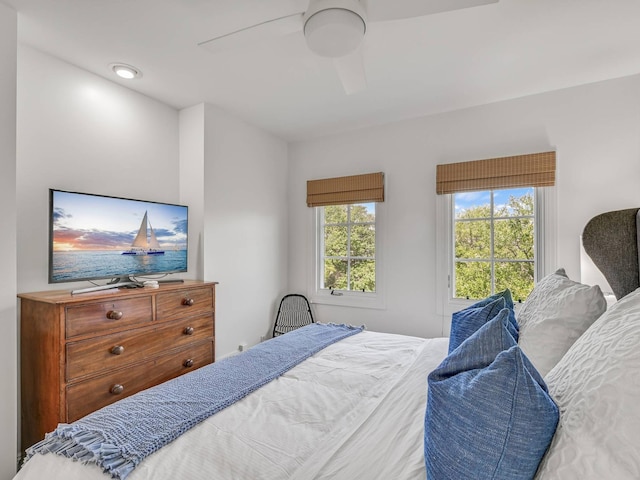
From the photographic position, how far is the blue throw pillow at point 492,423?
565 millimetres

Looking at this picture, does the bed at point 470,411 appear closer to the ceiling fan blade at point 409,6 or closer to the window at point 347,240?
the ceiling fan blade at point 409,6

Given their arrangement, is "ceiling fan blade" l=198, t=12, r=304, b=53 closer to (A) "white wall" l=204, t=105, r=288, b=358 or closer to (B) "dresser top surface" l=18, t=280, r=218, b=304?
→ (A) "white wall" l=204, t=105, r=288, b=358

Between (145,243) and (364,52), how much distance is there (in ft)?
6.98

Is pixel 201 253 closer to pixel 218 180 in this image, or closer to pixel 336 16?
pixel 218 180

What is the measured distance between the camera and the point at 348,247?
3705mm

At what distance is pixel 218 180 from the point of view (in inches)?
122

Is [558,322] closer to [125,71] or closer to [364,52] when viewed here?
[364,52]

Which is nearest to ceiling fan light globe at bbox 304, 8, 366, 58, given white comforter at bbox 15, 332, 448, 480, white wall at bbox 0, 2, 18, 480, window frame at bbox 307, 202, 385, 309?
white comforter at bbox 15, 332, 448, 480

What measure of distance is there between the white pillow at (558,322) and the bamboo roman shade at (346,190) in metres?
2.34

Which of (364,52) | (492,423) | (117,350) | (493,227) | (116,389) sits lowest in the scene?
(116,389)

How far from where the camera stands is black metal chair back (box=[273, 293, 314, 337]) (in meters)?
3.70

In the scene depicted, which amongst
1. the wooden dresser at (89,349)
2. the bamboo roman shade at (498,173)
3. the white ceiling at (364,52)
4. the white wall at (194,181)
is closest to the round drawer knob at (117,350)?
the wooden dresser at (89,349)

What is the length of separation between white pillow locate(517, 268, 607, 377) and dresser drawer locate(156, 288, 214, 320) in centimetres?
219

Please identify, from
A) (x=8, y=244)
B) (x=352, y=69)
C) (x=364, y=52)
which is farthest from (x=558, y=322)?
(x=8, y=244)
